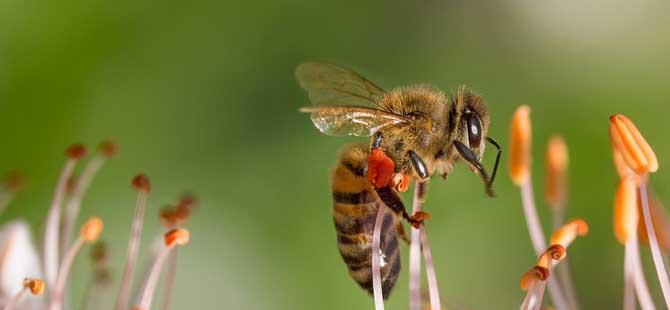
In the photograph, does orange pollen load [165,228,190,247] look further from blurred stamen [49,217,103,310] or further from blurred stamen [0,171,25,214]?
blurred stamen [0,171,25,214]

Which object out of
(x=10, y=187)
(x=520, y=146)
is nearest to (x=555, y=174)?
(x=520, y=146)

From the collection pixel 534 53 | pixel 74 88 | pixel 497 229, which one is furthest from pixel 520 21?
pixel 74 88

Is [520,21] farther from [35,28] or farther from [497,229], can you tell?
[35,28]

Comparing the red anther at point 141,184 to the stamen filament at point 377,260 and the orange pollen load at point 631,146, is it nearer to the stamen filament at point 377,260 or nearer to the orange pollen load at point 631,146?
the stamen filament at point 377,260

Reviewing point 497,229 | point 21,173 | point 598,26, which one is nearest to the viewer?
point 21,173

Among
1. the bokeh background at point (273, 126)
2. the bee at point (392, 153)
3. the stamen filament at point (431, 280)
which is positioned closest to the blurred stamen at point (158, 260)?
the bee at point (392, 153)

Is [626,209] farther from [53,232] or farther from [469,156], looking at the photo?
[53,232]

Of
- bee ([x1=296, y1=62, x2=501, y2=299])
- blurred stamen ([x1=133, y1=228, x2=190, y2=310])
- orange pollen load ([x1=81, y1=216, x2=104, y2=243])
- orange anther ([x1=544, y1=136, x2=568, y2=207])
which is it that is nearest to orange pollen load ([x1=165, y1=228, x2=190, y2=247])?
blurred stamen ([x1=133, y1=228, x2=190, y2=310])
